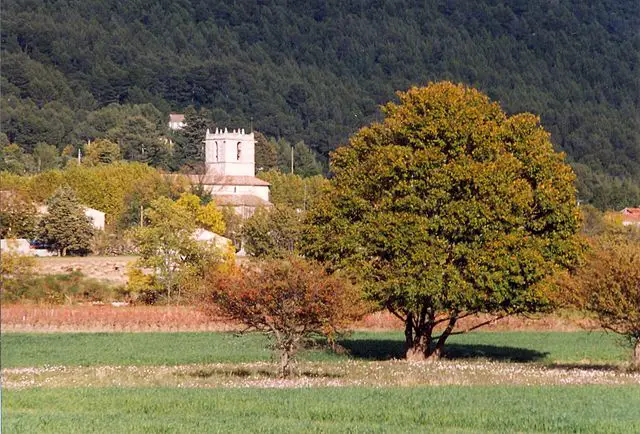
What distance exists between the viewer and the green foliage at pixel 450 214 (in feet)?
127

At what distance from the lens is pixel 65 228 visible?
318 feet

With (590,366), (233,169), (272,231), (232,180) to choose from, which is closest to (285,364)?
(590,366)

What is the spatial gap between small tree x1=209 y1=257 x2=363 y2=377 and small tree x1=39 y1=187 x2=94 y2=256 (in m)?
62.9

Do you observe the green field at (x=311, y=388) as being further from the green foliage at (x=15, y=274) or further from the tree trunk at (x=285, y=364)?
the green foliage at (x=15, y=274)

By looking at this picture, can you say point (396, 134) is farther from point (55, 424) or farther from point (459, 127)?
point (55, 424)

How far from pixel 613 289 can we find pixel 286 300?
8472 mm

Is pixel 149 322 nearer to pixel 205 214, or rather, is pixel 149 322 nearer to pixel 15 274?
pixel 15 274

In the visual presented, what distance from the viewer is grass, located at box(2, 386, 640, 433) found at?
2181 centimetres

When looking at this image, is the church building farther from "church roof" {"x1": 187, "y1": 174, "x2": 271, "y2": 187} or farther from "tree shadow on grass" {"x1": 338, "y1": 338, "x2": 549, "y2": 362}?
"tree shadow on grass" {"x1": 338, "y1": 338, "x2": 549, "y2": 362}

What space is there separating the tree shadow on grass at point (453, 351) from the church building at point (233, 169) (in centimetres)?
10184

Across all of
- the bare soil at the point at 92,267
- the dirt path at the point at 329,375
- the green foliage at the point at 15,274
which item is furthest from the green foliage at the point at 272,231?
the dirt path at the point at 329,375

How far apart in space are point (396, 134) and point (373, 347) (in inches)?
356

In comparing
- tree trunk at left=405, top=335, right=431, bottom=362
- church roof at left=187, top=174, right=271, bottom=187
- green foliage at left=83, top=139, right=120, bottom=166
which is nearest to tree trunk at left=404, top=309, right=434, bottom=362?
tree trunk at left=405, top=335, right=431, bottom=362

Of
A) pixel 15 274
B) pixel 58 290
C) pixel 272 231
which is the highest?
pixel 272 231
